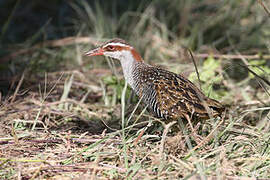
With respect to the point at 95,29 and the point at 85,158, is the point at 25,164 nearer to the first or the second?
the point at 85,158

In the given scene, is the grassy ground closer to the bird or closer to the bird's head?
the bird

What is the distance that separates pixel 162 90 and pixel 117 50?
0.94 meters

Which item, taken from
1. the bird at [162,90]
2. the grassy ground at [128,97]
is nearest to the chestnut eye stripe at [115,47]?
the bird at [162,90]

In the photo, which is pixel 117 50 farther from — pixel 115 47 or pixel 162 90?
pixel 162 90

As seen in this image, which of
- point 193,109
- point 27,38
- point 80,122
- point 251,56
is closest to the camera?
point 193,109

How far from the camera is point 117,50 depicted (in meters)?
4.44

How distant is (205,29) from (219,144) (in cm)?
359

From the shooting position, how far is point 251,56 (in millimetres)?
5699

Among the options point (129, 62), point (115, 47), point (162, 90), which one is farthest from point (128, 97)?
point (162, 90)

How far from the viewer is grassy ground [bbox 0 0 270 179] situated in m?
3.21

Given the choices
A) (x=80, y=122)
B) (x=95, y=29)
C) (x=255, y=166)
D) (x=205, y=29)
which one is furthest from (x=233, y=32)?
(x=255, y=166)

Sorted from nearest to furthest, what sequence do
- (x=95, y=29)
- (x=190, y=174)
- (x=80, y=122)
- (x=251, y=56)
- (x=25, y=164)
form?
(x=190, y=174) < (x=25, y=164) < (x=80, y=122) < (x=251, y=56) < (x=95, y=29)

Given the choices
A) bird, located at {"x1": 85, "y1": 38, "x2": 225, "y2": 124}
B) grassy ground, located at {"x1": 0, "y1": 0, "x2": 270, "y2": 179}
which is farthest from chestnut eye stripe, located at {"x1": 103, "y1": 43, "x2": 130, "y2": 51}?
grassy ground, located at {"x1": 0, "y1": 0, "x2": 270, "y2": 179}

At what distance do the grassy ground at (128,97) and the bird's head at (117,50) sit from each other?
0.40m
